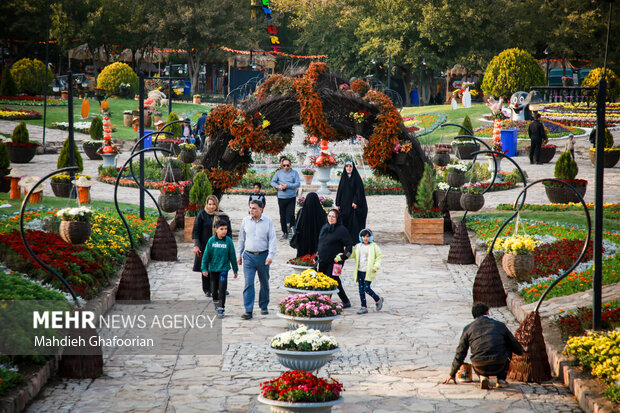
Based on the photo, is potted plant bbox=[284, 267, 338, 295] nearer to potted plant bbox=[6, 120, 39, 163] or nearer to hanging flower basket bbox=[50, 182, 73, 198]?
hanging flower basket bbox=[50, 182, 73, 198]

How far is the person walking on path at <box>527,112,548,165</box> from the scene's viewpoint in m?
29.6

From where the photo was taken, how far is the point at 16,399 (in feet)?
24.7

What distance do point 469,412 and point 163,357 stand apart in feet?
12.6

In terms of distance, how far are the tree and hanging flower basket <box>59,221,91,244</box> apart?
4410 centimetres

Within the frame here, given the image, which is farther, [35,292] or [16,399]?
[35,292]

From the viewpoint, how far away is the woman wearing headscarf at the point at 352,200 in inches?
628

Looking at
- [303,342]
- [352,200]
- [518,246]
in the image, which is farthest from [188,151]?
Answer: [303,342]

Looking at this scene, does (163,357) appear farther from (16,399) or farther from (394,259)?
(394,259)

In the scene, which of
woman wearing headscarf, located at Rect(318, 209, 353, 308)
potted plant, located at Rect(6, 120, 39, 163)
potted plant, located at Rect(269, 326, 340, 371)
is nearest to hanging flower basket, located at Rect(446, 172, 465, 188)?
woman wearing headscarf, located at Rect(318, 209, 353, 308)

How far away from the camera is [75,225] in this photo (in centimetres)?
1209

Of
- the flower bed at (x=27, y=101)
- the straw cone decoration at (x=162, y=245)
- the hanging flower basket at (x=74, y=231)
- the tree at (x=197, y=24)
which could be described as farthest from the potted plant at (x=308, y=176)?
the tree at (x=197, y=24)

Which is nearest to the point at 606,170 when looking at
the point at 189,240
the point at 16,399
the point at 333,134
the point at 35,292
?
the point at 333,134

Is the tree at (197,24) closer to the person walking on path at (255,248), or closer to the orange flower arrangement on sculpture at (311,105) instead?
the orange flower arrangement on sculpture at (311,105)

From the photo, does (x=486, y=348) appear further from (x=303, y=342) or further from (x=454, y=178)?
(x=454, y=178)
